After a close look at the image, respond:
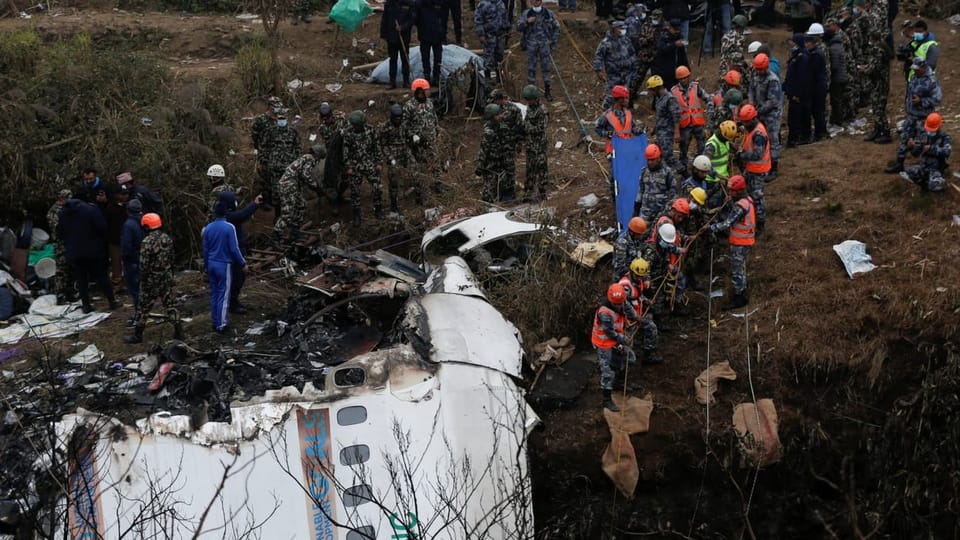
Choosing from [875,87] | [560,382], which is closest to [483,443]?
[560,382]

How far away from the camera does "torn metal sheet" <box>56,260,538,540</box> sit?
6.23m

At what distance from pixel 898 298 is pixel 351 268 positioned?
5.54m

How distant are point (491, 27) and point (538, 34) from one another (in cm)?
86

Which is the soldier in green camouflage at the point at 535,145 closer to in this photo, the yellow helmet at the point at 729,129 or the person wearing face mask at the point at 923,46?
the yellow helmet at the point at 729,129

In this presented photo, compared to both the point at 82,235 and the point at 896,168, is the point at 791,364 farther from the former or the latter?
the point at 82,235

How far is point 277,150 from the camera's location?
12.3 metres

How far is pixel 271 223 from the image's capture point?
510 inches

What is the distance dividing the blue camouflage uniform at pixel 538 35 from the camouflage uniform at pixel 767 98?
4.39m

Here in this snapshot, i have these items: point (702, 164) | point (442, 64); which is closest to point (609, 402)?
point (702, 164)

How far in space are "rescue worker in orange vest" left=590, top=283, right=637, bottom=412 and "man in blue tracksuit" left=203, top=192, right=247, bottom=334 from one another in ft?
13.6

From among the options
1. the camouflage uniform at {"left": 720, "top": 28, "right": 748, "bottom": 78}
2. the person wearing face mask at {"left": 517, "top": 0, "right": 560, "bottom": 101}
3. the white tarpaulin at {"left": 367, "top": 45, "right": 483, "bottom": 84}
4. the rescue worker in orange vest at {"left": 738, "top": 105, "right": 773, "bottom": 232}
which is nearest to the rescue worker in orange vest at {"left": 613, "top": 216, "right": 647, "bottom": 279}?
the rescue worker in orange vest at {"left": 738, "top": 105, "right": 773, "bottom": 232}

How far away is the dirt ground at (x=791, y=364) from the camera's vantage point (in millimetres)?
8422

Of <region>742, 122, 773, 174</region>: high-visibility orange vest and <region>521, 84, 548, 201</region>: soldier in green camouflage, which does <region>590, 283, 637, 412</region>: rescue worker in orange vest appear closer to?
<region>742, 122, 773, 174</region>: high-visibility orange vest

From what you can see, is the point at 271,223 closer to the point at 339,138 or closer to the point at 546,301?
the point at 339,138
